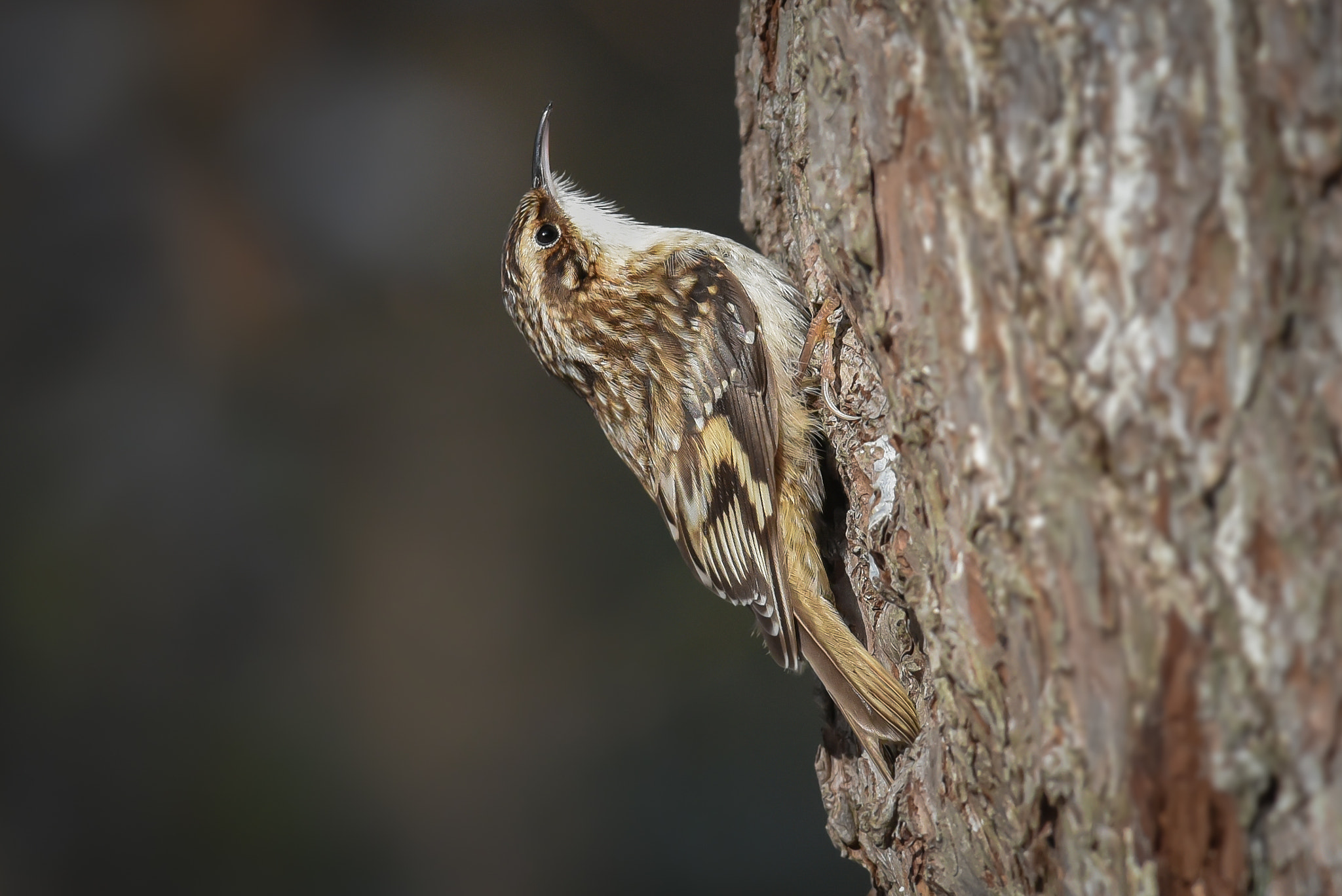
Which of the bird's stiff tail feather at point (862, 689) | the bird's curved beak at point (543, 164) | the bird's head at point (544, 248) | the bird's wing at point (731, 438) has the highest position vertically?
the bird's curved beak at point (543, 164)

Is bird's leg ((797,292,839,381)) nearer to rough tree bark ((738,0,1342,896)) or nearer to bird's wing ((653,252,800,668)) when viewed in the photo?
bird's wing ((653,252,800,668))

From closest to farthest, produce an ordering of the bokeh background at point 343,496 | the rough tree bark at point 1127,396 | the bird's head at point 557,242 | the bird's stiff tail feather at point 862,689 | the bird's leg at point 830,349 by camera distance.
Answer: the rough tree bark at point 1127,396, the bird's stiff tail feather at point 862,689, the bird's leg at point 830,349, the bird's head at point 557,242, the bokeh background at point 343,496

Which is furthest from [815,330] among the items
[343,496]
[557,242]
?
[343,496]

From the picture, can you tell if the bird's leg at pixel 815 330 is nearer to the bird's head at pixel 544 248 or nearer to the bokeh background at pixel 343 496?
the bird's head at pixel 544 248

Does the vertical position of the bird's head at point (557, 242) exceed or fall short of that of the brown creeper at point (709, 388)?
it exceeds it

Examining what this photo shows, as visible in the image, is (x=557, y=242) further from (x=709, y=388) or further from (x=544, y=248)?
(x=709, y=388)

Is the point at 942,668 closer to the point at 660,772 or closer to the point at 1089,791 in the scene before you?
the point at 1089,791

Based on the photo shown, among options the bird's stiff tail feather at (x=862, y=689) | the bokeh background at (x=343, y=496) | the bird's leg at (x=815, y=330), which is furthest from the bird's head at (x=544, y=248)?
the bokeh background at (x=343, y=496)
